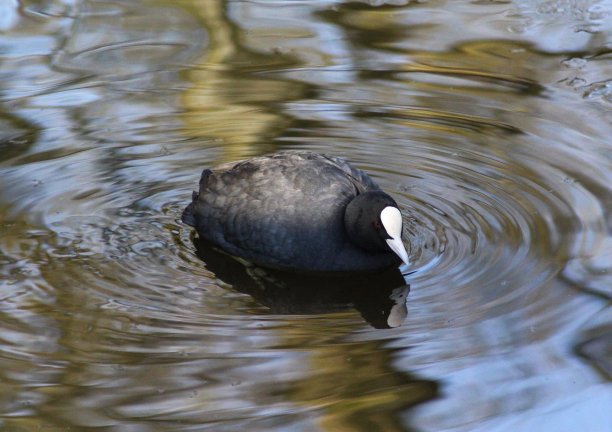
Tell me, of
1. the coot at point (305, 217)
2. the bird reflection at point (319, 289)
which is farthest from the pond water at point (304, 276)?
the coot at point (305, 217)

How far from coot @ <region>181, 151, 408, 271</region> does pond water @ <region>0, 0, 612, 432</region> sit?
0.12 meters

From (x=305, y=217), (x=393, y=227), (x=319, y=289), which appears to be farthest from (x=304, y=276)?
(x=393, y=227)

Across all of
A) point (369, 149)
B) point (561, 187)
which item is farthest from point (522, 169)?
point (369, 149)

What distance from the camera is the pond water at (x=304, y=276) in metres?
3.41

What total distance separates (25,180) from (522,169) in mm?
2854

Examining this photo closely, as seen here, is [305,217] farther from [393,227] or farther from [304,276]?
[393,227]

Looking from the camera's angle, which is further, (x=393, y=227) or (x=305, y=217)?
(x=305, y=217)

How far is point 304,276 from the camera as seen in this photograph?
4.44 metres

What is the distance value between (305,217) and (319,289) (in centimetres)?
36

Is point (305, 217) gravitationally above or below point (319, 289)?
above

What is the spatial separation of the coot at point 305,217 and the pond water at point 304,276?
0.12m

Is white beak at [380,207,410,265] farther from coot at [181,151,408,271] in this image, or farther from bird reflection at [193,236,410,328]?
bird reflection at [193,236,410,328]

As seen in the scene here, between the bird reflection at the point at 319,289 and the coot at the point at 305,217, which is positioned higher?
the coot at the point at 305,217

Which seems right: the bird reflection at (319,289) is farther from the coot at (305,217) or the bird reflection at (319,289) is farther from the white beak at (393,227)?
the white beak at (393,227)
